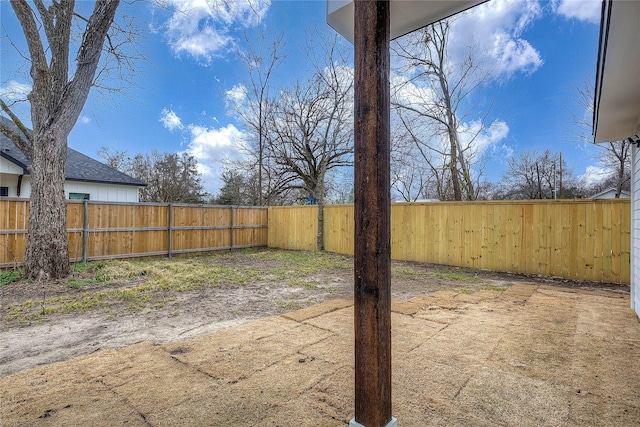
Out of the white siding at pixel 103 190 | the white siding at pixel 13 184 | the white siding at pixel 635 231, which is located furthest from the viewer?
the white siding at pixel 103 190

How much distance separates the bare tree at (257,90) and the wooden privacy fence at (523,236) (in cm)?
553

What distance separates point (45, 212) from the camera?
4.92 metres

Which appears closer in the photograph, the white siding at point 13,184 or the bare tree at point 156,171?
the white siding at point 13,184

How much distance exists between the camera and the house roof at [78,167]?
8.45 meters

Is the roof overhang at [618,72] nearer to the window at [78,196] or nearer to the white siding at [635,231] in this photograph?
the white siding at [635,231]

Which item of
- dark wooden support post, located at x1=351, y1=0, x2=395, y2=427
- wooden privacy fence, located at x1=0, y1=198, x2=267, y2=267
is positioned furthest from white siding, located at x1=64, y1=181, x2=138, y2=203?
dark wooden support post, located at x1=351, y1=0, x2=395, y2=427

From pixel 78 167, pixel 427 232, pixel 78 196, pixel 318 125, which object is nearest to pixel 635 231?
pixel 427 232

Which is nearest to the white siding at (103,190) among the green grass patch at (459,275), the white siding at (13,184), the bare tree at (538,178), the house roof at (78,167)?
the house roof at (78,167)

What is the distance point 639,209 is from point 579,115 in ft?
27.4

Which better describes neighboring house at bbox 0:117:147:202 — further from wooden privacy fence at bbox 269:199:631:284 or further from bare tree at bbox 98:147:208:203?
wooden privacy fence at bbox 269:199:631:284

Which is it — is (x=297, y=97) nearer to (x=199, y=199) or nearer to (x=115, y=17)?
(x=115, y=17)

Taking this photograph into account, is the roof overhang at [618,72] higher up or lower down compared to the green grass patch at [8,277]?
higher up

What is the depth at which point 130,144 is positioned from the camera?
15250 millimetres

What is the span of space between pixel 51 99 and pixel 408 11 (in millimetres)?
5872
